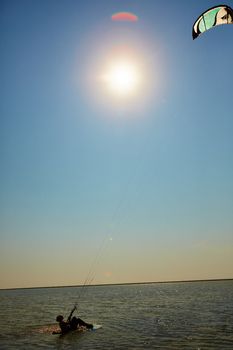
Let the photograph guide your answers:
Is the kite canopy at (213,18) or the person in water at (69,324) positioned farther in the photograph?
the person in water at (69,324)

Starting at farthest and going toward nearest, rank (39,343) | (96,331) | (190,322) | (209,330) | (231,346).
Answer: (190,322) < (96,331) < (209,330) < (39,343) < (231,346)

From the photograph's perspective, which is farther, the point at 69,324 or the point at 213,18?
the point at 69,324

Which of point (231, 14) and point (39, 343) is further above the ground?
point (231, 14)

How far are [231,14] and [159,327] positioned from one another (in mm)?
19636

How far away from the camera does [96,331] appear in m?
23.9

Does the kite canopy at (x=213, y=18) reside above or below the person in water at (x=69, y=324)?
above

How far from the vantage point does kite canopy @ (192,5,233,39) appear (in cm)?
1225

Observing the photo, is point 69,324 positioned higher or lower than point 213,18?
lower

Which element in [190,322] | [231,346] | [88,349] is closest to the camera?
[231,346]

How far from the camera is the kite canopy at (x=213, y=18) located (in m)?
12.3

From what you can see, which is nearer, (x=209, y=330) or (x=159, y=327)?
(x=209, y=330)

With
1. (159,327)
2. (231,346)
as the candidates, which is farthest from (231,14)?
(159,327)

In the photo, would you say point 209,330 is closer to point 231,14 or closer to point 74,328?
point 74,328

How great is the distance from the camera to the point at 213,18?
508 inches
